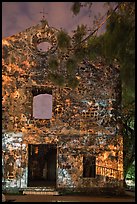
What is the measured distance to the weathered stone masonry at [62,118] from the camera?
14531mm

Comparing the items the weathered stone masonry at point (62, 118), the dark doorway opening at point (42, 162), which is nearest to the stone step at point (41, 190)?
the weathered stone masonry at point (62, 118)

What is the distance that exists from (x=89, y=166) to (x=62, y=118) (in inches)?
94.3

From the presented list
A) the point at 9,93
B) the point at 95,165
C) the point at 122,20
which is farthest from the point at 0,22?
the point at 95,165

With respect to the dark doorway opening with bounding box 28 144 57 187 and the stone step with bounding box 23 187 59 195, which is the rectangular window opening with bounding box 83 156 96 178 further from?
the dark doorway opening with bounding box 28 144 57 187

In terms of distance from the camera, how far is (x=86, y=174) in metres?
14.7

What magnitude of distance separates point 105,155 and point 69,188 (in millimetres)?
2095

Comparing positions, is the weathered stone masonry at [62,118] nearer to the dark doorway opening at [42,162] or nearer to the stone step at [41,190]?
the stone step at [41,190]

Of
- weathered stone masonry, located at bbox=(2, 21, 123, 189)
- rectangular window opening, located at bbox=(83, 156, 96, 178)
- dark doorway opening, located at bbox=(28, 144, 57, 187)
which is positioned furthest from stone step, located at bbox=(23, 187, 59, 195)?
dark doorway opening, located at bbox=(28, 144, 57, 187)

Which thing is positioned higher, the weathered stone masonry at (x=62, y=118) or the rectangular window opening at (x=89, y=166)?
the weathered stone masonry at (x=62, y=118)

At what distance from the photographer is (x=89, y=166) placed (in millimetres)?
14672

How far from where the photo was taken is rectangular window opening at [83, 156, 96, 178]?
577 inches

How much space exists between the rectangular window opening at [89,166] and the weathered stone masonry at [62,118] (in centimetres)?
18

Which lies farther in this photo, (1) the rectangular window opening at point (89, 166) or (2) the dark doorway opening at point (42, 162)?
Result: (2) the dark doorway opening at point (42, 162)

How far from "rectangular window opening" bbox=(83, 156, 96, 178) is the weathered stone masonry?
0.18 m
